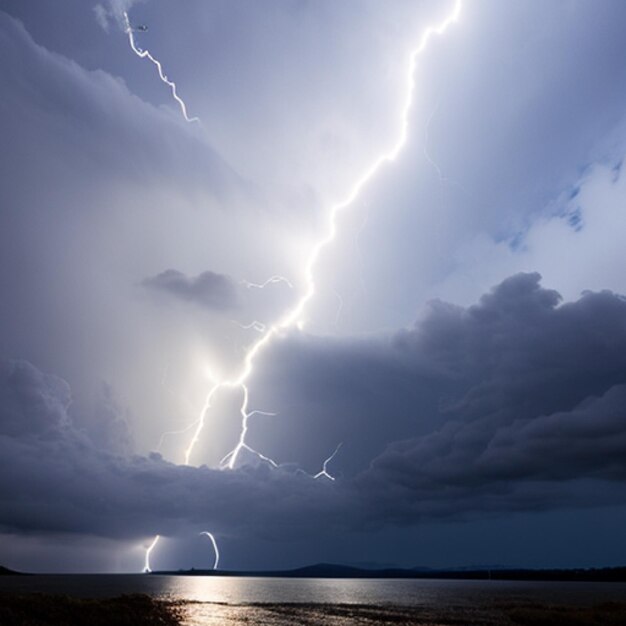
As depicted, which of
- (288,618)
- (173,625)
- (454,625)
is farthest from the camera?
(288,618)

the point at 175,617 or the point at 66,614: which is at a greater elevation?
the point at 175,617

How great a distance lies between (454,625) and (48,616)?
41485 millimetres

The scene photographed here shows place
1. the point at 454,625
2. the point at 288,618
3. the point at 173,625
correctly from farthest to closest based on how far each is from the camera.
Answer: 1. the point at 288,618
2. the point at 454,625
3. the point at 173,625

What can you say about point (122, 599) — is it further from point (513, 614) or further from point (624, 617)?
point (624, 617)

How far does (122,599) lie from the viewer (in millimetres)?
71375

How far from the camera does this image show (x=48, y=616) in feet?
151

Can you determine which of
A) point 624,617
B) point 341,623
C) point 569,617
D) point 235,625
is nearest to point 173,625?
point 235,625

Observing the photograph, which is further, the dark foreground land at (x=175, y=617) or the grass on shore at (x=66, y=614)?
the dark foreground land at (x=175, y=617)

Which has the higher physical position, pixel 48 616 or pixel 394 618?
pixel 394 618

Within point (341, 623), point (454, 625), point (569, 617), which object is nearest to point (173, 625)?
point (341, 623)

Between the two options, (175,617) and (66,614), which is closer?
(66,614)

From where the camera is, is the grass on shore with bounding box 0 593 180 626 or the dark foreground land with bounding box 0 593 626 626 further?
the dark foreground land with bounding box 0 593 626 626

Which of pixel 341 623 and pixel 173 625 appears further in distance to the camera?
pixel 341 623

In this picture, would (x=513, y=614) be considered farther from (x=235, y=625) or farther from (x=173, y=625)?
(x=173, y=625)
